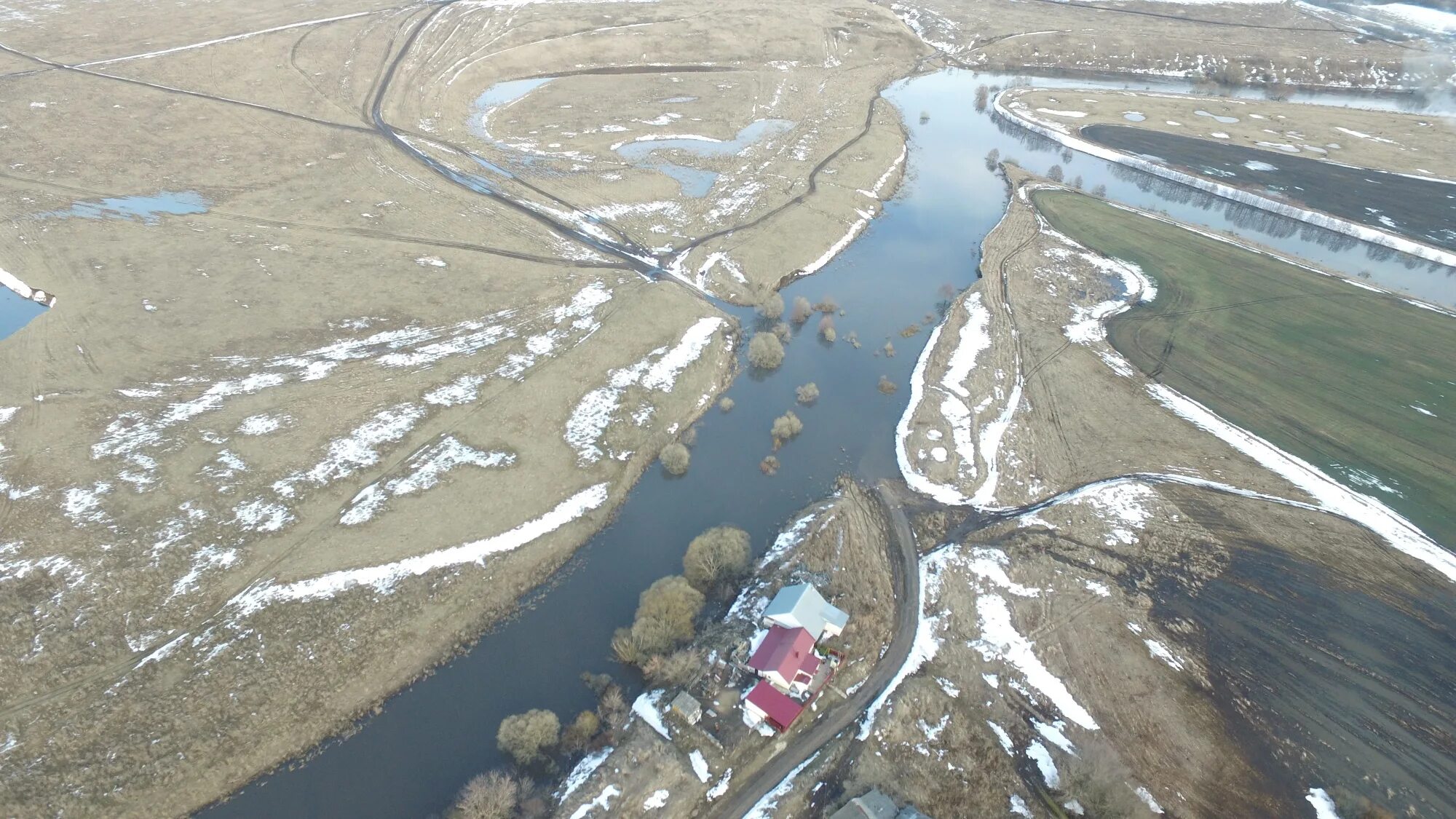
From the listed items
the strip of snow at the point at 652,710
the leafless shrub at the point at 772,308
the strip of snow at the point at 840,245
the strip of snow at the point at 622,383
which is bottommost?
the strip of snow at the point at 652,710

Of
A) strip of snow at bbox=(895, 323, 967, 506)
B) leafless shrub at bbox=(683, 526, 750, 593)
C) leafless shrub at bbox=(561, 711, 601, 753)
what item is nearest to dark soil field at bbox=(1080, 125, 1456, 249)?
strip of snow at bbox=(895, 323, 967, 506)

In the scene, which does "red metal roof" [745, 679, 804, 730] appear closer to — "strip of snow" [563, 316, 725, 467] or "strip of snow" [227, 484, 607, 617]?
"strip of snow" [227, 484, 607, 617]

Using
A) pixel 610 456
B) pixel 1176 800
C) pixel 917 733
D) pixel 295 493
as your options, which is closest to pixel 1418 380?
pixel 1176 800

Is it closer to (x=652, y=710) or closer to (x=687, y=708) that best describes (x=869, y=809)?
(x=687, y=708)

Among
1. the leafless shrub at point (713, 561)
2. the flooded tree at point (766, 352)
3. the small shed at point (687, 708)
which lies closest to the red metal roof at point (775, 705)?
the small shed at point (687, 708)

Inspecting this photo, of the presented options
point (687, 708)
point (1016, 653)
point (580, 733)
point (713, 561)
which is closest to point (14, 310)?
point (580, 733)

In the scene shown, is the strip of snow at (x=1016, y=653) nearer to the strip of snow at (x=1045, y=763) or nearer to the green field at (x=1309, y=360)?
the strip of snow at (x=1045, y=763)

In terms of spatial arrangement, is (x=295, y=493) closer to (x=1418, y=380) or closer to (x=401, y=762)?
Answer: (x=401, y=762)
